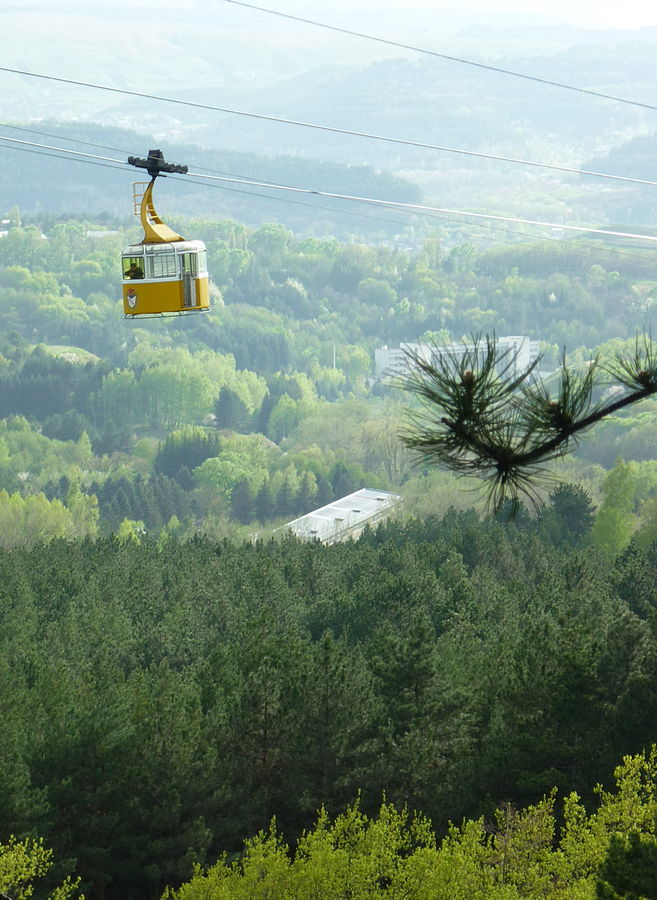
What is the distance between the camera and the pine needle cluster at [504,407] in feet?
34.6

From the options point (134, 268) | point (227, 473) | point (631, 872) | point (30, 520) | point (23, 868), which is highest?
point (134, 268)

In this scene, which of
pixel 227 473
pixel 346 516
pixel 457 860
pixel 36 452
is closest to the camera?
pixel 457 860

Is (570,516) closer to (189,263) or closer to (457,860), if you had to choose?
(457,860)

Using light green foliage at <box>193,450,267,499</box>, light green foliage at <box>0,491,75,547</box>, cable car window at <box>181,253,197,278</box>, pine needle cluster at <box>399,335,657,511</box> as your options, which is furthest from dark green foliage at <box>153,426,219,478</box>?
pine needle cluster at <box>399,335,657,511</box>

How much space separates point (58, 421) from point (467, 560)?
12224 cm

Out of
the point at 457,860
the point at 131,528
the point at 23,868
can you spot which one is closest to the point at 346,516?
the point at 131,528

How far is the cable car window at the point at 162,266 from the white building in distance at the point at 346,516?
94.8m

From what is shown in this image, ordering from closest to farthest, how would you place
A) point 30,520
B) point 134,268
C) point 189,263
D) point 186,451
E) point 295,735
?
point 189,263, point 134,268, point 295,735, point 30,520, point 186,451

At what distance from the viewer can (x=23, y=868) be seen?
2955 centimetres

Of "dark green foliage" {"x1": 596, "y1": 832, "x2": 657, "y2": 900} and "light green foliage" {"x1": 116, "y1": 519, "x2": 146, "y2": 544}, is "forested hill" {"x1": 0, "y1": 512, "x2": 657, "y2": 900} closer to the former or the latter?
"dark green foliage" {"x1": 596, "y1": 832, "x2": 657, "y2": 900}

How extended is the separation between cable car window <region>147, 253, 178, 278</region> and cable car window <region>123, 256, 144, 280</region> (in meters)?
0.17

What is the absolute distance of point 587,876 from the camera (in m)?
28.7

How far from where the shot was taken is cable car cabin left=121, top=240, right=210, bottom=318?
24.6 metres

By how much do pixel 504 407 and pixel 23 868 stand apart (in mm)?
22476
